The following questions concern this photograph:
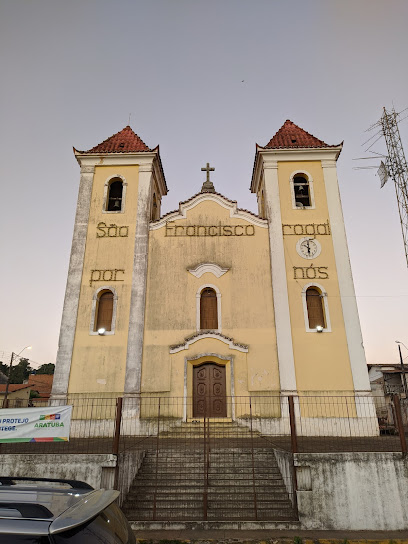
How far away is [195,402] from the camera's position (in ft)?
49.3

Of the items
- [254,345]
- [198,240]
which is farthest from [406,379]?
[198,240]

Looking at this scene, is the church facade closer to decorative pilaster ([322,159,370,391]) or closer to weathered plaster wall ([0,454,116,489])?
decorative pilaster ([322,159,370,391])

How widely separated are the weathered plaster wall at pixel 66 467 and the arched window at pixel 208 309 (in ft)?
27.5

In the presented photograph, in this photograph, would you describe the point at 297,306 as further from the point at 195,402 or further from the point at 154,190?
the point at 154,190

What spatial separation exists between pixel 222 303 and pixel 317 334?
4.08m

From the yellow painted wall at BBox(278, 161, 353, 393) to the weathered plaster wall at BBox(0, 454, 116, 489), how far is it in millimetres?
8909

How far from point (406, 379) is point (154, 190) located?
981 inches

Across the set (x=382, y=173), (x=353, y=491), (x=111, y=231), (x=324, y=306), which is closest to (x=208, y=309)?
(x=324, y=306)

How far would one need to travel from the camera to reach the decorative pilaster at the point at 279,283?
15.1 metres

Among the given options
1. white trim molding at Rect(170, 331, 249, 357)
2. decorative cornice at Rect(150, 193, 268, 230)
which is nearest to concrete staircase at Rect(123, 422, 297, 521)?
white trim molding at Rect(170, 331, 249, 357)

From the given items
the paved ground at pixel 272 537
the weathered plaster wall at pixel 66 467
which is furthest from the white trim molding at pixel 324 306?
the weathered plaster wall at pixel 66 467

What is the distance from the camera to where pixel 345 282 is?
54.0ft

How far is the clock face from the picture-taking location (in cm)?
1708

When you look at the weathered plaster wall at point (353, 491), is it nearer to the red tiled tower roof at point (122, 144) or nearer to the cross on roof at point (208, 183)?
the cross on roof at point (208, 183)
